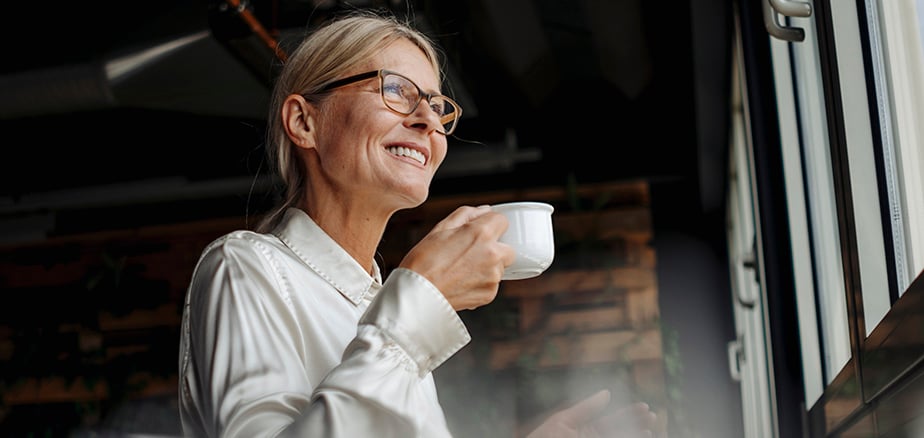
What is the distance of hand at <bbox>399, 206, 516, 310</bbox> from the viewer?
0.68m

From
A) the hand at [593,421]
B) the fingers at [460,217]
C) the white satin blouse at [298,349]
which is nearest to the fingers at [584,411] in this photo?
the hand at [593,421]

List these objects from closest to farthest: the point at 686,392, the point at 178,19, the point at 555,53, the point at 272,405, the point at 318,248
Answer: the point at 272,405, the point at 318,248, the point at 178,19, the point at 555,53, the point at 686,392

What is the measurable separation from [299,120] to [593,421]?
1.50 feet

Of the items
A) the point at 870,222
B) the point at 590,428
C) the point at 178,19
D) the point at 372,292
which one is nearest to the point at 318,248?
the point at 372,292

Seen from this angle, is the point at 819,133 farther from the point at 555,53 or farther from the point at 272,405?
the point at 555,53

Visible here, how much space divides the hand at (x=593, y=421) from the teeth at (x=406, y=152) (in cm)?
30

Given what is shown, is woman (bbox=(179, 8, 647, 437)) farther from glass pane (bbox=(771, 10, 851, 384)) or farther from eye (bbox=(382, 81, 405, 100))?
glass pane (bbox=(771, 10, 851, 384))

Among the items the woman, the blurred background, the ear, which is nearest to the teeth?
the woman

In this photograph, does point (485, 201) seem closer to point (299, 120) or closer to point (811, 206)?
point (811, 206)

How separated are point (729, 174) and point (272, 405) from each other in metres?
2.93

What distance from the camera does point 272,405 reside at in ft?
2.11

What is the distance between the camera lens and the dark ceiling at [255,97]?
8.64 feet

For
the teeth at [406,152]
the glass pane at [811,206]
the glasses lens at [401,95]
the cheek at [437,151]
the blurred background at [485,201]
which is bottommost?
the blurred background at [485,201]

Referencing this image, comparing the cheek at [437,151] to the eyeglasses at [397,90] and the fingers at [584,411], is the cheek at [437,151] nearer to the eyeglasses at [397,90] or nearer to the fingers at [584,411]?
the eyeglasses at [397,90]
